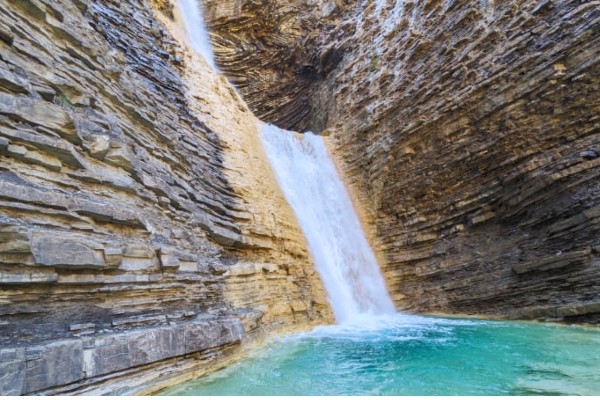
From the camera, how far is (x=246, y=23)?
21141mm

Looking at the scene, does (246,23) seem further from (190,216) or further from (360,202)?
(190,216)

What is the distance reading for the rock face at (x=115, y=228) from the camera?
3828 mm

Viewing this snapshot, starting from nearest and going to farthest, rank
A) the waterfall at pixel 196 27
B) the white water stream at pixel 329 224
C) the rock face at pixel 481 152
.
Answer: the rock face at pixel 481 152 < the white water stream at pixel 329 224 < the waterfall at pixel 196 27

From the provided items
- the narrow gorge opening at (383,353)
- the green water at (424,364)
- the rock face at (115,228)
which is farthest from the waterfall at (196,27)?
the green water at (424,364)

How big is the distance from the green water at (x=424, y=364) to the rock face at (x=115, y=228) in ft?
2.57

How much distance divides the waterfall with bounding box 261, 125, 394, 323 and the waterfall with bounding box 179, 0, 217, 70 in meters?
8.89

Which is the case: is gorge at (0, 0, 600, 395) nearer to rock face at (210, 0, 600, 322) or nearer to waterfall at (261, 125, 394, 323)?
rock face at (210, 0, 600, 322)

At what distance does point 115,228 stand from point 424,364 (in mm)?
4691

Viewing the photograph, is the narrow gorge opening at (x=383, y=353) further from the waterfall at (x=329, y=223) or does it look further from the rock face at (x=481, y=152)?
the rock face at (x=481, y=152)

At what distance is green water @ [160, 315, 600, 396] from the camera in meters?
3.96

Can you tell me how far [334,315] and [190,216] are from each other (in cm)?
447

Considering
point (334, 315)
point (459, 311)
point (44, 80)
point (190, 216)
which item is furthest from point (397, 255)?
point (44, 80)

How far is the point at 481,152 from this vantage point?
9500 millimetres

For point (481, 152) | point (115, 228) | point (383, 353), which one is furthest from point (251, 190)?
point (481, 152)
